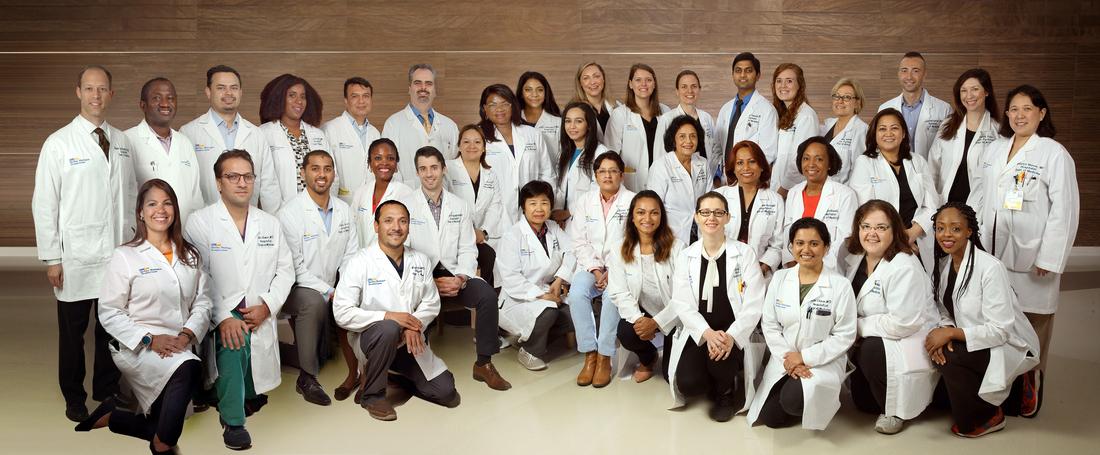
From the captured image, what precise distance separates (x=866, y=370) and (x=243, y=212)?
9.73ft

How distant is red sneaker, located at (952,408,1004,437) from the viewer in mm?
3857

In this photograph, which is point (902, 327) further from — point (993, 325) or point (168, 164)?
point (168, 164)

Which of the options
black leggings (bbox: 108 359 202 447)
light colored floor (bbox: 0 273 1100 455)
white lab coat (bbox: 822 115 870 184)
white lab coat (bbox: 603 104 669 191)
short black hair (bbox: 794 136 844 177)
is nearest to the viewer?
black leggings (bbox: 108 359 202 447)

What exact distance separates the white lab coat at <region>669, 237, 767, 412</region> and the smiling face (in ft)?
7.56

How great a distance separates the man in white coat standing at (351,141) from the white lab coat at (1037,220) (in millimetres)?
3478

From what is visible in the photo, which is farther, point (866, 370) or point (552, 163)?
point (552, 163)

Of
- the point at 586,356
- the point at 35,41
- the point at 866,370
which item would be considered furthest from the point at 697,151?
the point at 35,41

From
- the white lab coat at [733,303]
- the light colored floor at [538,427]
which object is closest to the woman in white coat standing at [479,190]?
the light colored floor at [538,427]

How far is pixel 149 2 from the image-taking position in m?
7.56

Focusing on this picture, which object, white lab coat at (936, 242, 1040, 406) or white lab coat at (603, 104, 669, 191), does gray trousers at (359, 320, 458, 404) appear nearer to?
white lab coat at (603, 104, 669, 191)

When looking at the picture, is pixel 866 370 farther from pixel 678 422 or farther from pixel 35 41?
pixel 35 41

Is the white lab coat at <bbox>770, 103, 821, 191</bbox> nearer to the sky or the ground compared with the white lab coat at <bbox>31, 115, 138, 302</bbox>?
nearer to the sky

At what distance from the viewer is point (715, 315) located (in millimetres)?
4172

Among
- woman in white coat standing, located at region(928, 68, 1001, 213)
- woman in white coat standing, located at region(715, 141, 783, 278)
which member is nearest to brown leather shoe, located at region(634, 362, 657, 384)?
woman in white coat standing, located at region(715, 141, 783, 278)
